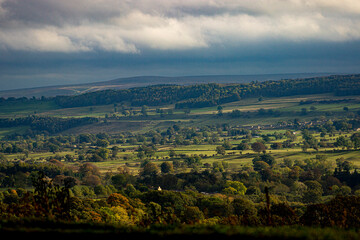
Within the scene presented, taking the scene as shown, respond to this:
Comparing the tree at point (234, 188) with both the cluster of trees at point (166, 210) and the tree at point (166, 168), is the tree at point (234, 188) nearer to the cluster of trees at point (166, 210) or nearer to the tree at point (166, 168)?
the cluster of trees at point (166, 210)

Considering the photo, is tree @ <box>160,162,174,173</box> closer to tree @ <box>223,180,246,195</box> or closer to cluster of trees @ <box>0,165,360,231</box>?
tree @ <box>223,180,246,195</box>

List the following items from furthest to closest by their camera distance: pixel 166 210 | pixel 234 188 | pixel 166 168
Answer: pixel 166 168
pixel 234 188
pixel 166 210

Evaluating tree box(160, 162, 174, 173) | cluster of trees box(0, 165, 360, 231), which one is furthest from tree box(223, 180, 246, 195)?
tree box(160, 162, 174, 173)

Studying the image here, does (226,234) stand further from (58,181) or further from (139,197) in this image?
(58,181)

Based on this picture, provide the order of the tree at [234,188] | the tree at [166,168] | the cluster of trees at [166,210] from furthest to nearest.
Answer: the tree at [166,168] < the tree at [234,188] < the cluster of trees at [166,210]

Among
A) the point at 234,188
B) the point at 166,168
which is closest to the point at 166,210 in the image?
the point at 234,188

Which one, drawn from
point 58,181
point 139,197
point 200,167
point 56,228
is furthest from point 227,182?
point 56,228

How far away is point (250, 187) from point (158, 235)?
10573cm

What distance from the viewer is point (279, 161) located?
656 ft

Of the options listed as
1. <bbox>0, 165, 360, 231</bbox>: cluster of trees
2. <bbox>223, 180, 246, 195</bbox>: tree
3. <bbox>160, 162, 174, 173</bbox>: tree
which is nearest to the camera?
<bbox>0, 165, 360, 231</bbox>: cluster of trees

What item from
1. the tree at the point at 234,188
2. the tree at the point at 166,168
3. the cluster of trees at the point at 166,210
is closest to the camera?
the cluster of trees at the point at 166,210

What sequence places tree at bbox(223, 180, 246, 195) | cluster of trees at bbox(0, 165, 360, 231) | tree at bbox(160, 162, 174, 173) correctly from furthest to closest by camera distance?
tree at bbox(160, 162, 174, 173), tree at bbox(223, 180, 246, 195), cluster of trees at bbox(0, 165, 360, 231)

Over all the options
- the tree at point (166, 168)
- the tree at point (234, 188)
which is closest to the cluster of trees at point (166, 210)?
the tree at point (234, 188)

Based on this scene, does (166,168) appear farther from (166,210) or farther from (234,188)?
(166,210)
